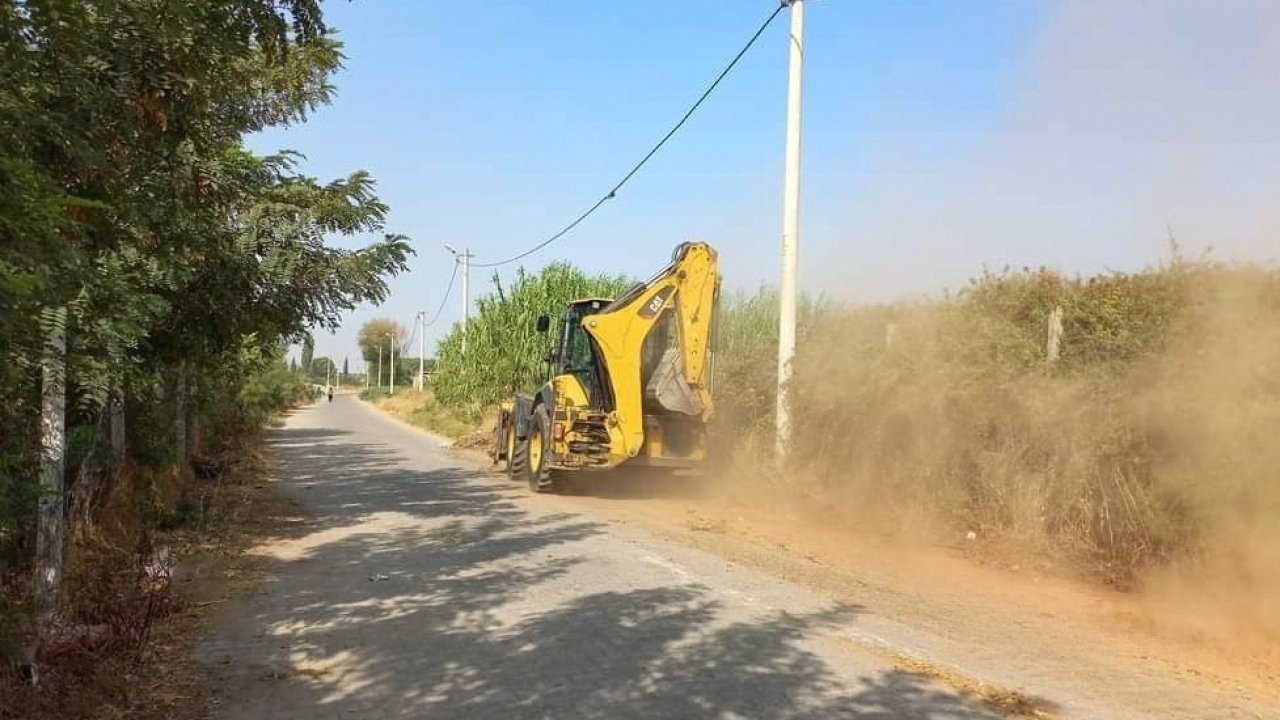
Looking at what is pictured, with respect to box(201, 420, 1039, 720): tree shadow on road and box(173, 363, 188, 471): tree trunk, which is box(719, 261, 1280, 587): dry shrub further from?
box(173, 363, 188, 471): tree trunk

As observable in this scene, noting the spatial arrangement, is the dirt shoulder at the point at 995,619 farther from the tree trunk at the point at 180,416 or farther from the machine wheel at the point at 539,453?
the tree trunk at the point at 180,416

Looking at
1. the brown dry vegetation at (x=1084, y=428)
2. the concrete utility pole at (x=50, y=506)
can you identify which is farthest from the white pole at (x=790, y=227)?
the concrete utility pole at (x=50, y=506)

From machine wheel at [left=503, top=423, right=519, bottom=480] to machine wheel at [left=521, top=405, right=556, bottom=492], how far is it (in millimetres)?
60

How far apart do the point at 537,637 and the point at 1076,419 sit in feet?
18.7

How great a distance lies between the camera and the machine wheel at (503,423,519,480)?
651 inches

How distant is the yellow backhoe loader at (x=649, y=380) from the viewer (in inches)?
535

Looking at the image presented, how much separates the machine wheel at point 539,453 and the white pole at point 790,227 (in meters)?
3.59

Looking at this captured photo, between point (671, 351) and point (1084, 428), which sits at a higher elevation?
point (671, 351)

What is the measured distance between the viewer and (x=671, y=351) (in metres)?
13.9

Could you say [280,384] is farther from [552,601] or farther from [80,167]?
[80,167]

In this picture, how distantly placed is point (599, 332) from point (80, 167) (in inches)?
393

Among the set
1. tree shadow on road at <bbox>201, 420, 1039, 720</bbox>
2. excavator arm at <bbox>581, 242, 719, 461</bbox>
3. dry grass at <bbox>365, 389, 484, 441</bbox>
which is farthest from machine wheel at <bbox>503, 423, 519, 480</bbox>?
dry grass at <bbox>365, 389, 484, 441</bbox>

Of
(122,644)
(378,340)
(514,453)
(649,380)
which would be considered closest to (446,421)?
(514,453)

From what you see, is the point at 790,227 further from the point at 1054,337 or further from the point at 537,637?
the point at 537,637
